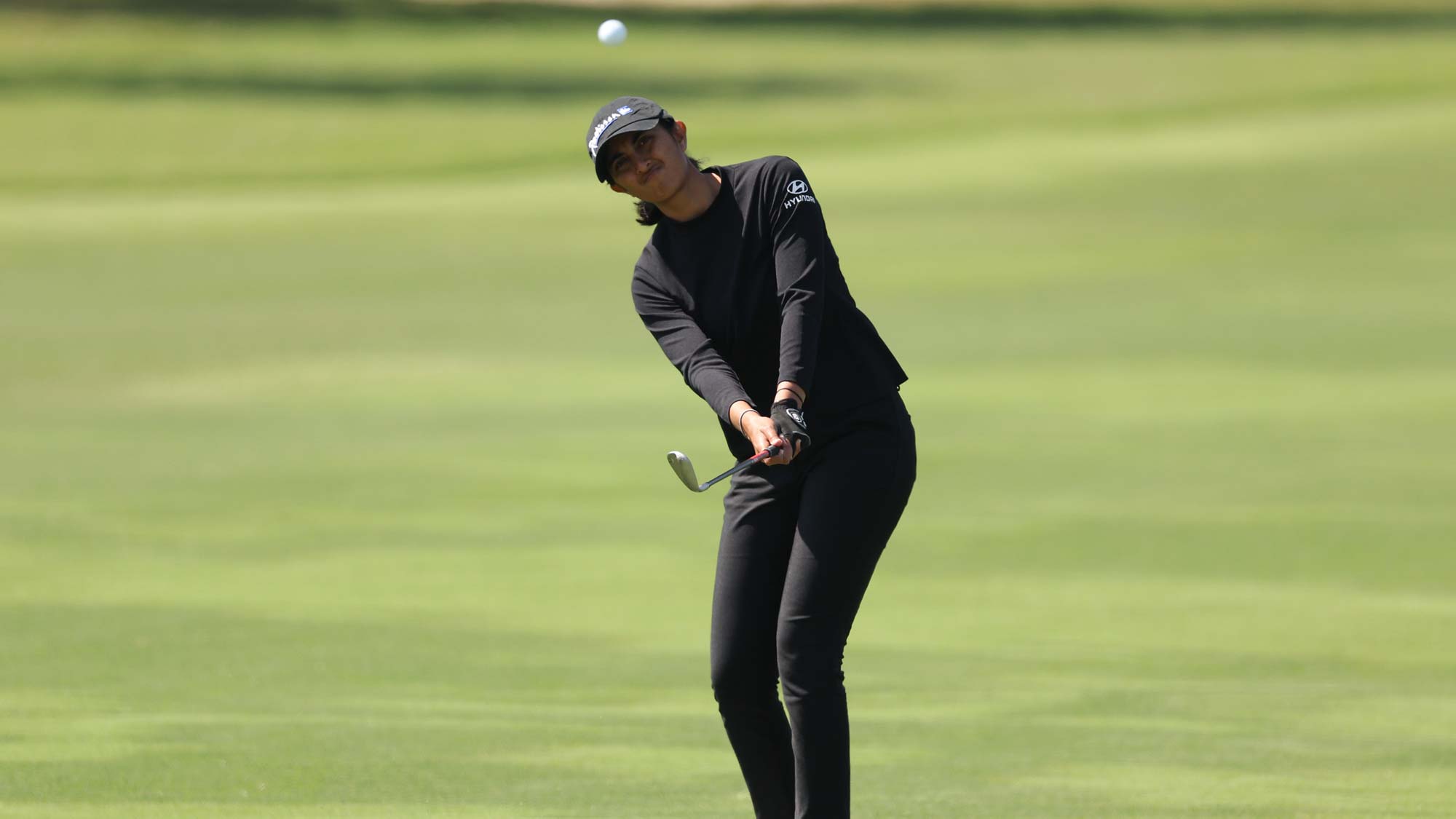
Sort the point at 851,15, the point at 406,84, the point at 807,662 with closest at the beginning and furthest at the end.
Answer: the point at 807,662, the point at 406,84, the point at 851,15

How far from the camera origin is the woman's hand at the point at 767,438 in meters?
4.87

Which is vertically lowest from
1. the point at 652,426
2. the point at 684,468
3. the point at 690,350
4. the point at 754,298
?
the point at 652,426

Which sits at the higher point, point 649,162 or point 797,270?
point 649,162

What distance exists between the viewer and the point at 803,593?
5.04 m

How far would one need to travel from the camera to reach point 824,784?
506 centimetres

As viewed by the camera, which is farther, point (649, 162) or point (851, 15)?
point (851, 15)

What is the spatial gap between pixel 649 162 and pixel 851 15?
37647mm

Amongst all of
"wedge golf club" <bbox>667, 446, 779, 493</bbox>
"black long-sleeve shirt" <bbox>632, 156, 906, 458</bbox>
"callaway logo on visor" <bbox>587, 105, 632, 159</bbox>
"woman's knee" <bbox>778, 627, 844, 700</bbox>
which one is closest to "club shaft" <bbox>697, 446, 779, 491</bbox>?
"wedge golf club" <bbox>667, 446, 779, 493</bbox>

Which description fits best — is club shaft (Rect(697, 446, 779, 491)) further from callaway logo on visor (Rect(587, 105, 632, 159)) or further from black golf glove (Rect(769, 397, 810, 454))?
callaway logo on visor (Rect(587, 105, 632, 159))

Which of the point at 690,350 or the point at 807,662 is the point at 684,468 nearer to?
the point at 690,350

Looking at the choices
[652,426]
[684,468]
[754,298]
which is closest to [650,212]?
[754,298]

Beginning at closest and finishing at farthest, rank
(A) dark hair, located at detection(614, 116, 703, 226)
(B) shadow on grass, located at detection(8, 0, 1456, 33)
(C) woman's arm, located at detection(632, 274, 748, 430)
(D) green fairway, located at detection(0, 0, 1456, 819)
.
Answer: (C) woman's arm, located at detection(632, 274, 748, 430)
(A) dark hair, located at detection(614, 116, 703, 226)
(D) green fairway, located at detection(0, 0, 1456, 819)
(B) shadow on grass, located at detection(8, 0, 1456, 33)

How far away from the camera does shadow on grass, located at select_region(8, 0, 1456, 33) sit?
41.4 metres

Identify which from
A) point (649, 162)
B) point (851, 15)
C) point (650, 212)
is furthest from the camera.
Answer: point (851, 15)
